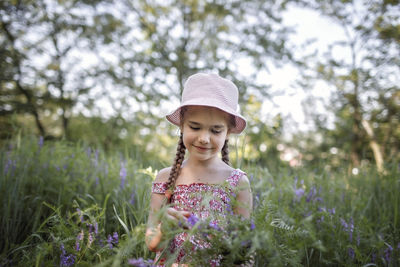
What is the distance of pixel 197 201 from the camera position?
1700mm

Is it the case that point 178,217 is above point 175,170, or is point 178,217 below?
below

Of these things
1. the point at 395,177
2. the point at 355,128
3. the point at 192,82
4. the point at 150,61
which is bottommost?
the point at 395,177

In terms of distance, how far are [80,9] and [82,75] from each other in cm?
155

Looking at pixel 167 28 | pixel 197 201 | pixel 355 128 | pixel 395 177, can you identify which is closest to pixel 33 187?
pixel 197 201

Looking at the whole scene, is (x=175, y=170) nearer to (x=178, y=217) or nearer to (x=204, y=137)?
(x=204, y=137)

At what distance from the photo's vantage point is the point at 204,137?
163 cm

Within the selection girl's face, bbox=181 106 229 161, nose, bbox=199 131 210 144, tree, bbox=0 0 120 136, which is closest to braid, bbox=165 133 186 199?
girl's face, bbox=181 106 229 161

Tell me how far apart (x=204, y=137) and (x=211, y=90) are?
27 centimetres

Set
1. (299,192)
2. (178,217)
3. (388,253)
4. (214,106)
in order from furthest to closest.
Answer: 1. (299,192)
2. (388,253)
3. (214,106)
4. (178,217)

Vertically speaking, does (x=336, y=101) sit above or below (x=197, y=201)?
above

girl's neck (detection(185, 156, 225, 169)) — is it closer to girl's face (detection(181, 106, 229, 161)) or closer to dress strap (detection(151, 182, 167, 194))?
girl's face (detection(181, 106, 229, 161))

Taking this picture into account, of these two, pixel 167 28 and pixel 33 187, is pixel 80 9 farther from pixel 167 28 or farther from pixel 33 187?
pixel 33 187

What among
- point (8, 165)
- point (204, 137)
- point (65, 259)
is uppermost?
point (204, 137)

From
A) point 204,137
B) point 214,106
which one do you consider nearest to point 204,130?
point 204,137
